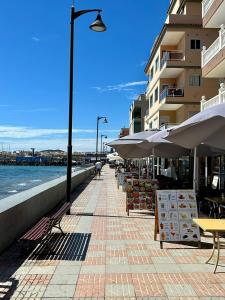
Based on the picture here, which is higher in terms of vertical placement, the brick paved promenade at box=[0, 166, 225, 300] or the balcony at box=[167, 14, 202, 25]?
the balcony at box=[167, 14, 202, 25]

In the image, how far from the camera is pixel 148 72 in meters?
46.3

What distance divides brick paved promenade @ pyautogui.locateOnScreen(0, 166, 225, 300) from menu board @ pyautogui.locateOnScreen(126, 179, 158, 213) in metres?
3.35

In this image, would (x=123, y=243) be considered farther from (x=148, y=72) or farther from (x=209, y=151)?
(x=148, y=72)

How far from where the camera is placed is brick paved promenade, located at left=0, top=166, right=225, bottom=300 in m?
5.77

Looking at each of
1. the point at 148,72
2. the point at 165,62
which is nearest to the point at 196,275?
the point at 165,62

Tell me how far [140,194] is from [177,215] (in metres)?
4.81

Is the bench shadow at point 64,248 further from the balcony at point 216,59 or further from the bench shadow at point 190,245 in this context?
the balcony at point 216,59

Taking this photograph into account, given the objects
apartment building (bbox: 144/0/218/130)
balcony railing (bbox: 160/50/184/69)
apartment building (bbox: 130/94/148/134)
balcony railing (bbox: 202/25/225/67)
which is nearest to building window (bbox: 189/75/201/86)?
apartment building (bbox: 144/0/218/130)

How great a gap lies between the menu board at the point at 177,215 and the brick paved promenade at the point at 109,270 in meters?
0.26

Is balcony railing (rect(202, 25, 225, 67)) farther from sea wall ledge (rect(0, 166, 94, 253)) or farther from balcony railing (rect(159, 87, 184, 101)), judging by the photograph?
balcony railing (rect(159, 87, 184, 101))

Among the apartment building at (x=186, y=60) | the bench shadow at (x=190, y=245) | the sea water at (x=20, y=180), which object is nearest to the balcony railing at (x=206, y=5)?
the apartment building at (x=186, y=60)

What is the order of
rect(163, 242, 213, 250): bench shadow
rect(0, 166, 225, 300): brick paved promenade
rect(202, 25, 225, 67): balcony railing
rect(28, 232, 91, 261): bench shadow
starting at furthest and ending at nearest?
1. rect(202, 25, 225, 67): balcony railing
2. rect(163, 242, 213, 250): bench shadow
3. rect(28, 232, 91, 261): bench shadow
4. rect(0, 166, 225, 300): brick paved promenade

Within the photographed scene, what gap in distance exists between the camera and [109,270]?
686 centimetres

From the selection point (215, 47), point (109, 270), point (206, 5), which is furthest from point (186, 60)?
point (109, 270)
